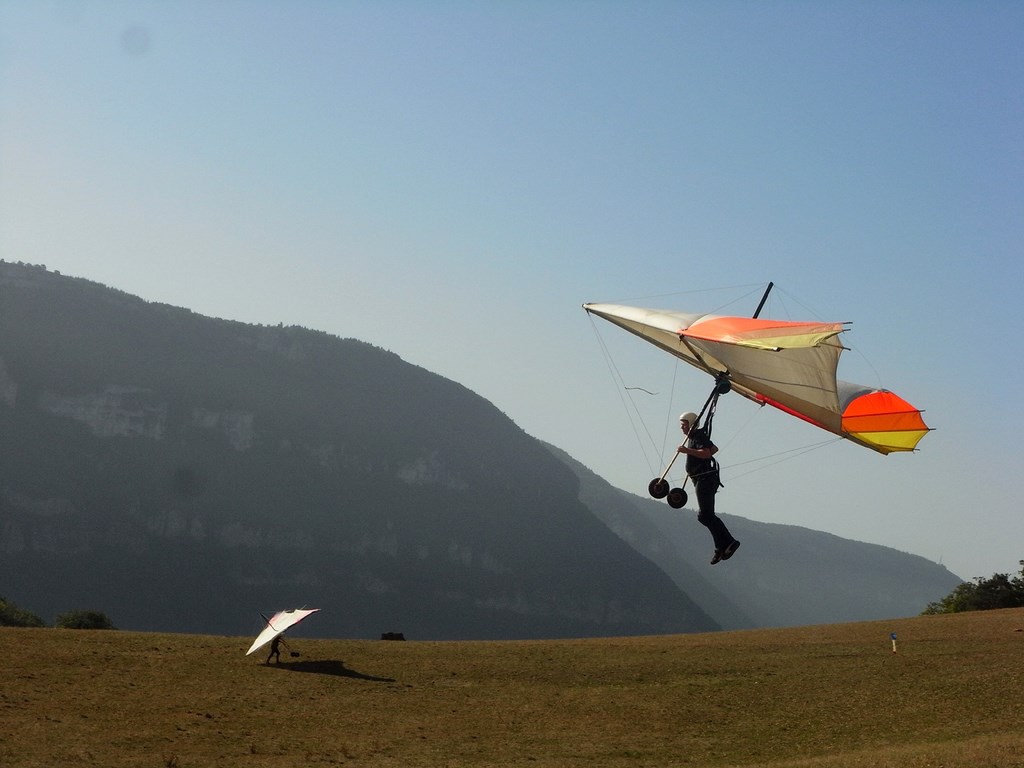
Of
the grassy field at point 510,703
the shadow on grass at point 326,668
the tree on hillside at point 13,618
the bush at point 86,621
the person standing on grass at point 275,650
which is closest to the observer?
the grassy field at point 510,703

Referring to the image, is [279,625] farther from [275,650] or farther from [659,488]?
[659,488]

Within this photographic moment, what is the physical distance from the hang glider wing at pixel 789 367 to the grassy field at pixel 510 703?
38.3ft

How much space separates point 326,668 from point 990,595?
6682 centimetres

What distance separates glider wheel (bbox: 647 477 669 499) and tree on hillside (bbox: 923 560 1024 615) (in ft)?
249

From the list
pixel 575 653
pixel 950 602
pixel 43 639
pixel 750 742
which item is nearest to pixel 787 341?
pixel 750 742

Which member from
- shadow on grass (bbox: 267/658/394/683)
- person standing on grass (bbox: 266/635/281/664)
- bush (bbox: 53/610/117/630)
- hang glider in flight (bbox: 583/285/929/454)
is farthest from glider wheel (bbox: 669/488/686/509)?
bush (bbox: 53/610/117/630)

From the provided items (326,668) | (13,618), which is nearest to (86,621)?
(13,618)

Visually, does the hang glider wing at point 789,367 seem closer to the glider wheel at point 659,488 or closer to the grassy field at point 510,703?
the glider wheel at point 659,488

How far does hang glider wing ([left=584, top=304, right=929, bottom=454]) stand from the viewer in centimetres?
3069

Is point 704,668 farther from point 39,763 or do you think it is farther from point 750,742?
point 39,763

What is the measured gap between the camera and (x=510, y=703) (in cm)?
4975

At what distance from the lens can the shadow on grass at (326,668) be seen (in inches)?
2140

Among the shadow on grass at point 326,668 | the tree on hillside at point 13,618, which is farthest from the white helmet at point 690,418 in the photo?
the tree on hillside at point 13,618

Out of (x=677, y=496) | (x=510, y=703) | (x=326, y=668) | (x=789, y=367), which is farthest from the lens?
(x=326, y=668)
